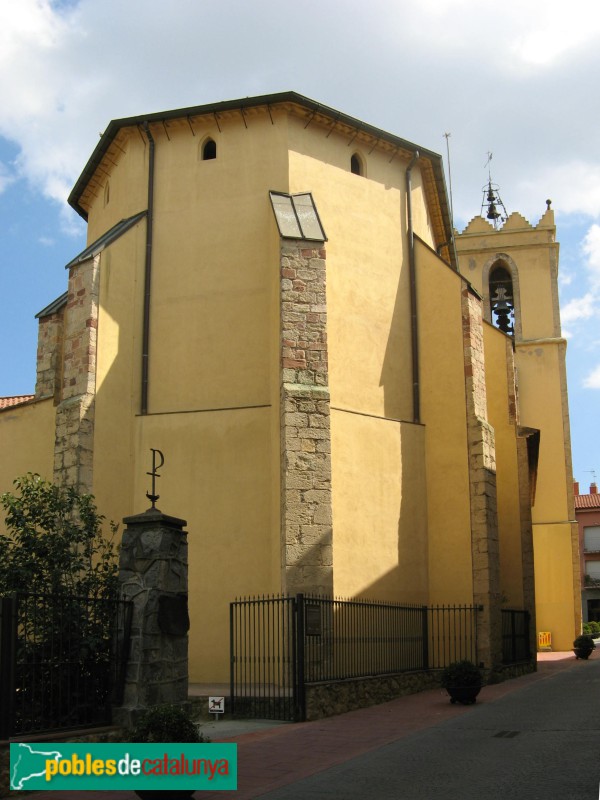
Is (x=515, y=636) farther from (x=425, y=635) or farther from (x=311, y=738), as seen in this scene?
(x=311, y=738)

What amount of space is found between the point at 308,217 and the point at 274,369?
2.87 meters

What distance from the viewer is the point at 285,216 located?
16.6m

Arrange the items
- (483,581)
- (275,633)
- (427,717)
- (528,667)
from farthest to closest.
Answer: (528,667) → (483,581) → (275,633) → (427,717)

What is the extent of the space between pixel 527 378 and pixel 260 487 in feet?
68.1

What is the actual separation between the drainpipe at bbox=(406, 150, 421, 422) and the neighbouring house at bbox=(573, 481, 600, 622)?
37.6 meters

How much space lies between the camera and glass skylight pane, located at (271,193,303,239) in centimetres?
1609

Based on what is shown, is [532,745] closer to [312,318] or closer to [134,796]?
[134,796]

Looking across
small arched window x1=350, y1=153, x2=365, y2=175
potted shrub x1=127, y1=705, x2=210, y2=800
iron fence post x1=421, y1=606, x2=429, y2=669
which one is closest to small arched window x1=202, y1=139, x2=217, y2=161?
small arched window x1=350, y1=153, x2=365, y2=175

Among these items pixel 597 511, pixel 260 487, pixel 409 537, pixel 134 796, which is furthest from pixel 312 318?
pixel 597 511

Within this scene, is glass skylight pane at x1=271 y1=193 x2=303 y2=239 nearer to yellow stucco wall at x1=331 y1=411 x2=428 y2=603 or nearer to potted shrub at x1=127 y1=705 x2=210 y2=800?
yellow stucco wall at x1=331 y1=411 x2=428 y2=603

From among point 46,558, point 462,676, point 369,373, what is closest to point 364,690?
point 462,676

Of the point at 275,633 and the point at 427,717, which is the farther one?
the point at 275,633

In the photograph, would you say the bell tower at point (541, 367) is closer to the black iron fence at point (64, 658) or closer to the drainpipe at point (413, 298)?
the drainpipe at point (413, 298)

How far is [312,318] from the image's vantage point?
1583 cm
